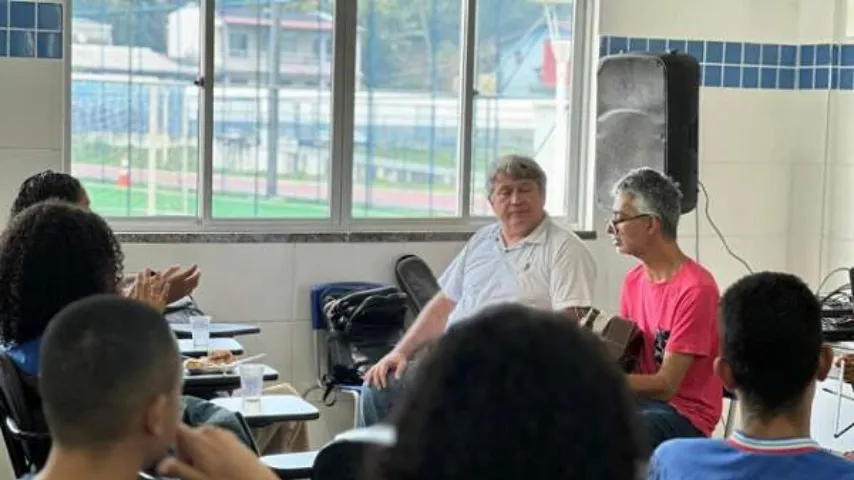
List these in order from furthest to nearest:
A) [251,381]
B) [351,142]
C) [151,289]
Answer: [351,142] < [151,289] < [251,381]

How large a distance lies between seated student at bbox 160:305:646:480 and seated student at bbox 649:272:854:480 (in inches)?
47.7

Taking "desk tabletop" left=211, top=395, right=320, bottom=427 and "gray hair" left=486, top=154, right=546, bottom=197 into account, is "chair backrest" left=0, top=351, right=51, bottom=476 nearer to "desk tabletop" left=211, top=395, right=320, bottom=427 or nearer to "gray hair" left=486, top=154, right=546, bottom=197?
"desk tabletop" left=211, top=395, right=320, bottom=427

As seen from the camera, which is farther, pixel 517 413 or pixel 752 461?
pixel 752 461

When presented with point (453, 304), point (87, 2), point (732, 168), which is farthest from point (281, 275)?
point (732, 168)

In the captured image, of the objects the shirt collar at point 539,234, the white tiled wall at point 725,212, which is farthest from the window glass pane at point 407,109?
the shirt collar at point 539,234

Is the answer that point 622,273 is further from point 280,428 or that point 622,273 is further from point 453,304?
point 280,428

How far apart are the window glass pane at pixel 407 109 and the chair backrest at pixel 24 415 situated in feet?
8.67

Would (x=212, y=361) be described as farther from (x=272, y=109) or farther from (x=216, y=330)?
(x=272, y=109)

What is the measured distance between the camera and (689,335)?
3422 mm

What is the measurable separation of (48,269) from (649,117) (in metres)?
3.12

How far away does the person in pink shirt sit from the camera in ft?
11.1

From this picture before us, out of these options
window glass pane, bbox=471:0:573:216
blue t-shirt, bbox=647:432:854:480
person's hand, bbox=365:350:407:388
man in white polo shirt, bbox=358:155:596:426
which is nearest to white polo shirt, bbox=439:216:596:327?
man in white polo shirt, bbox=358:155:596:426

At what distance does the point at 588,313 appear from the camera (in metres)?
3.69

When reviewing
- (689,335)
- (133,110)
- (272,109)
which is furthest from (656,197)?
(133,110)
